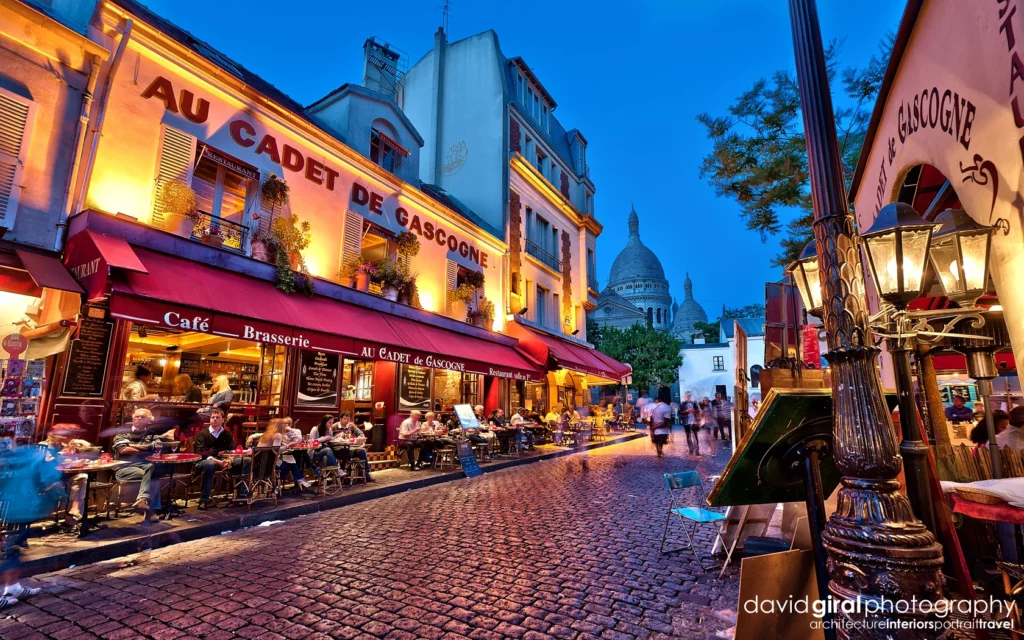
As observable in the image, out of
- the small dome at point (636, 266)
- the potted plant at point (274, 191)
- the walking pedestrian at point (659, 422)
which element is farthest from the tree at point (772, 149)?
the small dome at point (636, 266)

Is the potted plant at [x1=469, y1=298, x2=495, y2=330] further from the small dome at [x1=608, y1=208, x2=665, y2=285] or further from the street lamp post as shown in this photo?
the small dome at [x1=608, y1=208, x2=665, y2=285]

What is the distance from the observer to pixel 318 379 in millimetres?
10383

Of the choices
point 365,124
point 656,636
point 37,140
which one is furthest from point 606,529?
point 365,124

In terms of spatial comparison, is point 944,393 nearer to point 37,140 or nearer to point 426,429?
point 426,429

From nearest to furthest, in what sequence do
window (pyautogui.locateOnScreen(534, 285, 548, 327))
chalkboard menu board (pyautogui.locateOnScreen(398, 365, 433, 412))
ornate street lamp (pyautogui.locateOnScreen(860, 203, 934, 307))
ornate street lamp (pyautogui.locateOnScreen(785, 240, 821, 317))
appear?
ornate street lamp (pyautogui.locateOnScreen(860, 203, 934, 307)), ornate street lamp (pyautogui.locateOnScreen(785, 240, 821, 317)), chalkboard menu board (pyautogui.locateOnScreen(398, 365, 433, 412)), window (pyautogui.locateOnScreen(534, 285, 548, 327))

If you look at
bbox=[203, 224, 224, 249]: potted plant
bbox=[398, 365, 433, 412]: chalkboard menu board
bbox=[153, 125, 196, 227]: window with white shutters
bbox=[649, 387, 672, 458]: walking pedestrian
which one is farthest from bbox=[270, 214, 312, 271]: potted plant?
bbox=[649, 387, 672, 458]: walking pedestrian

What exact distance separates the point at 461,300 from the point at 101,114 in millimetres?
9360

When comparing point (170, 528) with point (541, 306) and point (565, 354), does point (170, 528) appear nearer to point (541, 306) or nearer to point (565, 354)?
point (565, 354)

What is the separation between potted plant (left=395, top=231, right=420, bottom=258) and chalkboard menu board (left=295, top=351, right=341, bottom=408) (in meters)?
3.71

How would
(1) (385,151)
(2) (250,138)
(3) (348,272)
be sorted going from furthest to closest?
(1) (385,151), (3) (348,272), (2) (250,138)

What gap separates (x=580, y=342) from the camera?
2203 centimetres

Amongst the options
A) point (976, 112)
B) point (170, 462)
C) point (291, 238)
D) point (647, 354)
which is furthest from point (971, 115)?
point (647, 354)

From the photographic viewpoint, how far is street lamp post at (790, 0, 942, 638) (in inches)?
64.6

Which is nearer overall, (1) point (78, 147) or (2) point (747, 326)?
(1) point (78, 147)
